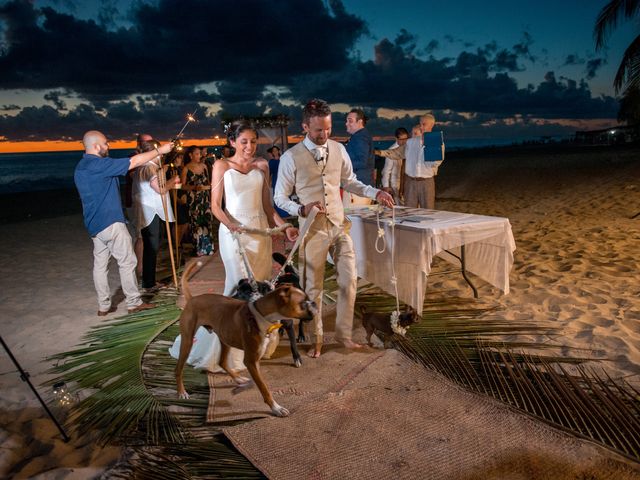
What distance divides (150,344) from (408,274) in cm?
252

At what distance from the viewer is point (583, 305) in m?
4.78

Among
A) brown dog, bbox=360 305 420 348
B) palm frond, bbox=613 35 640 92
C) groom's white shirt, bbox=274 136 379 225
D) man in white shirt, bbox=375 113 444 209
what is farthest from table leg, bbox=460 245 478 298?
palm frond, bbox=613 35 640 92

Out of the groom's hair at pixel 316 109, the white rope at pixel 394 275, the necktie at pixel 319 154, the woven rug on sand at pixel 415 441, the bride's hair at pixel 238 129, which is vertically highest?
the groom's hair at pixel 316 109

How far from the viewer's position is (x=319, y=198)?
3793 mm

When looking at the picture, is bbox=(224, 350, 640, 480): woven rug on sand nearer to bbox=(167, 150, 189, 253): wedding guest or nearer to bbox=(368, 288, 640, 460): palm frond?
bbox=(368, 288, 640, 460): palm frond

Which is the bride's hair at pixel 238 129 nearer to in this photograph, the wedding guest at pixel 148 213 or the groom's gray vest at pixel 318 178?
the groom's gray vest at pixel 318 178

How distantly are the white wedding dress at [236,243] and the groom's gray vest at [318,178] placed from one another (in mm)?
348

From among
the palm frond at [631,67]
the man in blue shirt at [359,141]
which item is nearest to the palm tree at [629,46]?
the palm frond at [631,67]

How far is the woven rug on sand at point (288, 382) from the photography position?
10.3 ft

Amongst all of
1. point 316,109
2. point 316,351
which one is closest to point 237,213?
point 316,109

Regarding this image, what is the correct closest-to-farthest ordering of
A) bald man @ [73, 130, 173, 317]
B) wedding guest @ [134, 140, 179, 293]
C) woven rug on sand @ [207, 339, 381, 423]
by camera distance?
woven rug on sand @ [207, 339, 381, 423] < bald man @ [73, 130, 173, 317] < wedding guest @ [134, 140, 179, 293]

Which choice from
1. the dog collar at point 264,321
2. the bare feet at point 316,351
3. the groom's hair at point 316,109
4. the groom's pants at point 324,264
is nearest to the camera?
the dog collar at point 264,321

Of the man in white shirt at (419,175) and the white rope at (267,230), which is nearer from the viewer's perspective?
the white rope at (267,230)

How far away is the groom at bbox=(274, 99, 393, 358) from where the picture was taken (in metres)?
3.69
